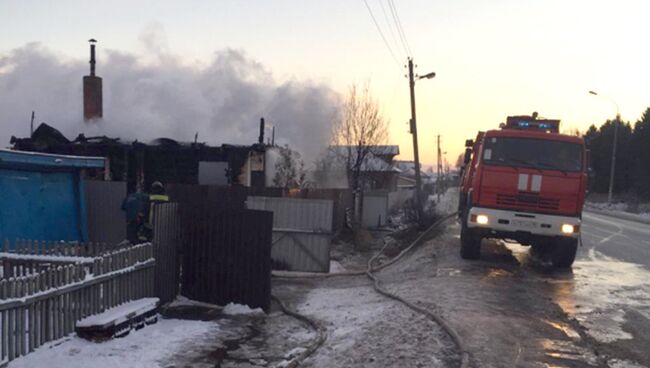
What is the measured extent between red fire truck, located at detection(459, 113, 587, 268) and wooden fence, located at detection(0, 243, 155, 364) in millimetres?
6858

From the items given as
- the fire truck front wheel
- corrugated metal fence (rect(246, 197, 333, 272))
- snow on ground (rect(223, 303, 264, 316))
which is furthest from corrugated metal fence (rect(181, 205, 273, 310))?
the fire truck front wheel

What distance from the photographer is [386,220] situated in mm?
25203

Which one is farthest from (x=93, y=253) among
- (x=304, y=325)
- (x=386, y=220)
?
(x=386, y=220)

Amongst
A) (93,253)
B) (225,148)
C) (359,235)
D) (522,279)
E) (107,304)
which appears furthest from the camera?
(225,148)

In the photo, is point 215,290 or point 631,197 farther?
point 631,197

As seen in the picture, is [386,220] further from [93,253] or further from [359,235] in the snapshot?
[93,253]

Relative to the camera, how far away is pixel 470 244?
12.5 meters

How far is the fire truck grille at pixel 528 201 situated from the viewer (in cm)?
1138

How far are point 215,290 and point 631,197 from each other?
5792cm

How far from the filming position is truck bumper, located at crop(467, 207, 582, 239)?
11.3 meters

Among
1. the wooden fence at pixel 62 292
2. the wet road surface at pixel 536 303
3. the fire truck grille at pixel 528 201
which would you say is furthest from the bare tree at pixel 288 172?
the wooden fence at pixel 62 292

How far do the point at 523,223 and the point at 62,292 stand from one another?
8725 millimetres

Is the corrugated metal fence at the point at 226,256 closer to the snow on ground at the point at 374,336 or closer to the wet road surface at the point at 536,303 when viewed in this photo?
the snow on ground at the point at 374,336

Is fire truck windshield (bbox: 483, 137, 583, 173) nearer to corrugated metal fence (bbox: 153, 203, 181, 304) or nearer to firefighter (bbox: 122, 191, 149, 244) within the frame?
corrugated metal fence (bbox: 153, 203, 181, 304)
